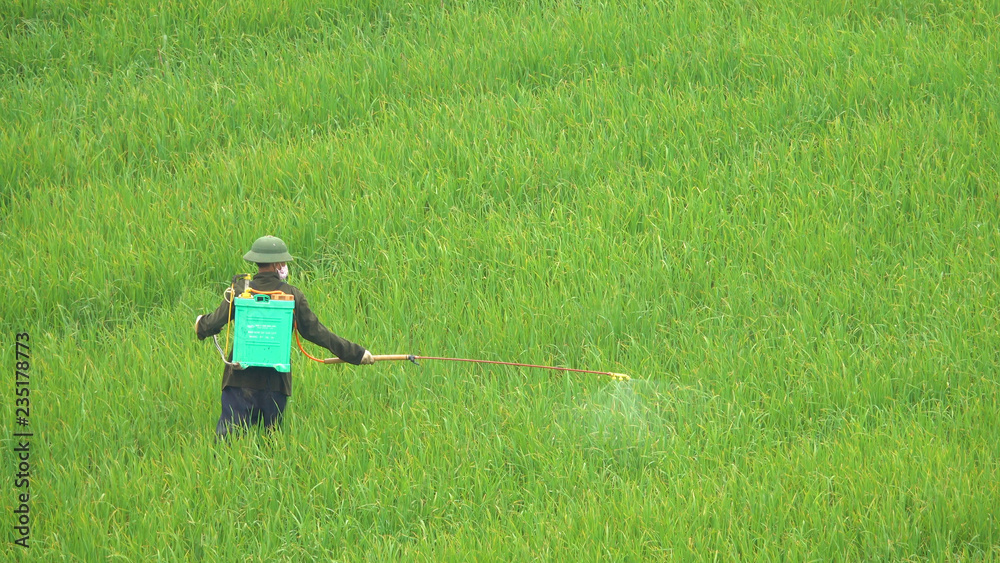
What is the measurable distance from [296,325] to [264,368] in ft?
0.85

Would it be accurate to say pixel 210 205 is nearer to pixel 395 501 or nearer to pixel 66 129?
pixel 66 129

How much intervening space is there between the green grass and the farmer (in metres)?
0.19

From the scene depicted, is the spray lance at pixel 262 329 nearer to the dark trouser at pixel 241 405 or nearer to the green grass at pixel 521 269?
the dark trouser at pixel 241 405

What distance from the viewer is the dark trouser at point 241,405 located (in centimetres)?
431

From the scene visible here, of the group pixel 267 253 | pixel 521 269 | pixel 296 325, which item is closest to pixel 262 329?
pixel 296 325

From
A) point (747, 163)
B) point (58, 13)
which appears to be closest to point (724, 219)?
point (747, 163)

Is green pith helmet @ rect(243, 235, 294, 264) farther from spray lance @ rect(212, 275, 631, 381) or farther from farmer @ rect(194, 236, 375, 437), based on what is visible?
spray lance @ rect(212, 275, 631, 381)

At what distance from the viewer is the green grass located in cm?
380

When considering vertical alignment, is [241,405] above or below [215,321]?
below

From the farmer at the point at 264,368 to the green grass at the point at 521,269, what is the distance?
0.19 metres

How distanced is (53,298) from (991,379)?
5.28 metres

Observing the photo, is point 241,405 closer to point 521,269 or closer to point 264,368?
point 264,368

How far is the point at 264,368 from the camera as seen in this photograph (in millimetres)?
4312

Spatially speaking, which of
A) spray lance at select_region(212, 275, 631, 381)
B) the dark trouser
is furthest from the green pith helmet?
the dark trouser
